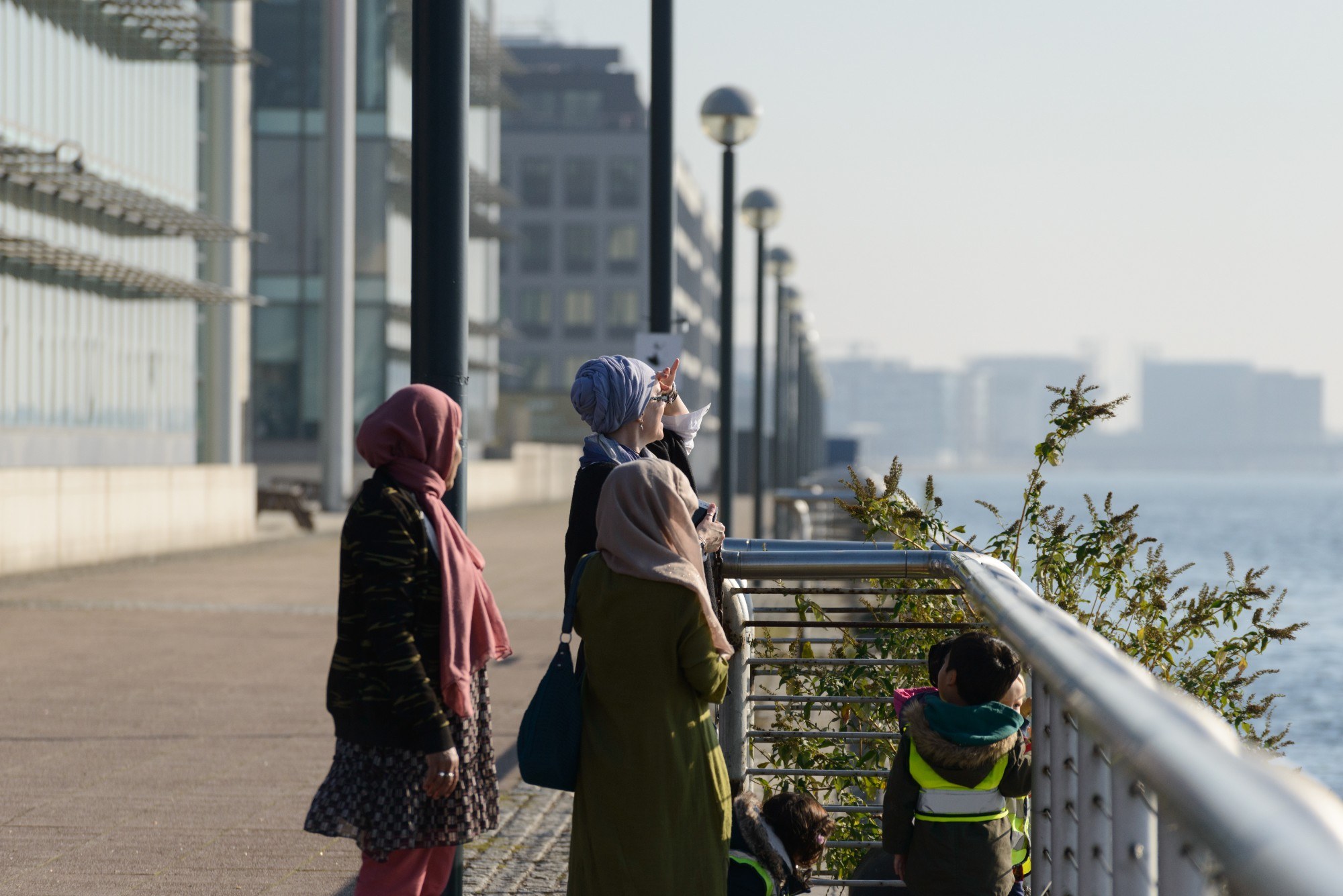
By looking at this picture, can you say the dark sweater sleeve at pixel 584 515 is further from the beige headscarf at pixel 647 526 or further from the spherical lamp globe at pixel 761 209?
the spherical lamp globe at pixel 761 209

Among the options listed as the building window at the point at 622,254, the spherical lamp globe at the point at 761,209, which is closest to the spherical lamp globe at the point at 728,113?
the spherical lamp globe at the point at 761,209

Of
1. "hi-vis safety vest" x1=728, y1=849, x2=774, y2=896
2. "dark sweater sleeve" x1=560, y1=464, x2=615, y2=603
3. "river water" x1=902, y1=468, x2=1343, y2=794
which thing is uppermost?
"dark sweater sleeve" x1=560, y1=464, x2=615, y2=603

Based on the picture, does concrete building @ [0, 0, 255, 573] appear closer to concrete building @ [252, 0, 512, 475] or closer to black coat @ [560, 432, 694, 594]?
concrete building @ [252, 0, 512, 475]

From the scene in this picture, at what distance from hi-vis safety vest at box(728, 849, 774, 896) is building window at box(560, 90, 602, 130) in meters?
99.3

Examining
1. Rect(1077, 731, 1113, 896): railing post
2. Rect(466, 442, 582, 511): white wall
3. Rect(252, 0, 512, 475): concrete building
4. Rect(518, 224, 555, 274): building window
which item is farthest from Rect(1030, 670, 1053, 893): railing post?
Rect(518, 224, 555, 274): building window

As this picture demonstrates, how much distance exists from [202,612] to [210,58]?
16.5 meters

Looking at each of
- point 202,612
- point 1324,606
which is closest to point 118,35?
point 202,612

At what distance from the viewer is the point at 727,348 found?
54.1ft

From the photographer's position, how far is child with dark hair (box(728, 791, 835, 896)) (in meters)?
3.97

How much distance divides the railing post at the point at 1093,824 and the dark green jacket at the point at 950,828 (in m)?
0.70

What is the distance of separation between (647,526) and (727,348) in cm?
1309

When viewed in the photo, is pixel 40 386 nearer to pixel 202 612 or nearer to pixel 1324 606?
pixel 202 612

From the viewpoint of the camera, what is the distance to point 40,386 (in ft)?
79.7

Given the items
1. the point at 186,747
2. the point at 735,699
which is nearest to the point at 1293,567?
the point at 186,747
